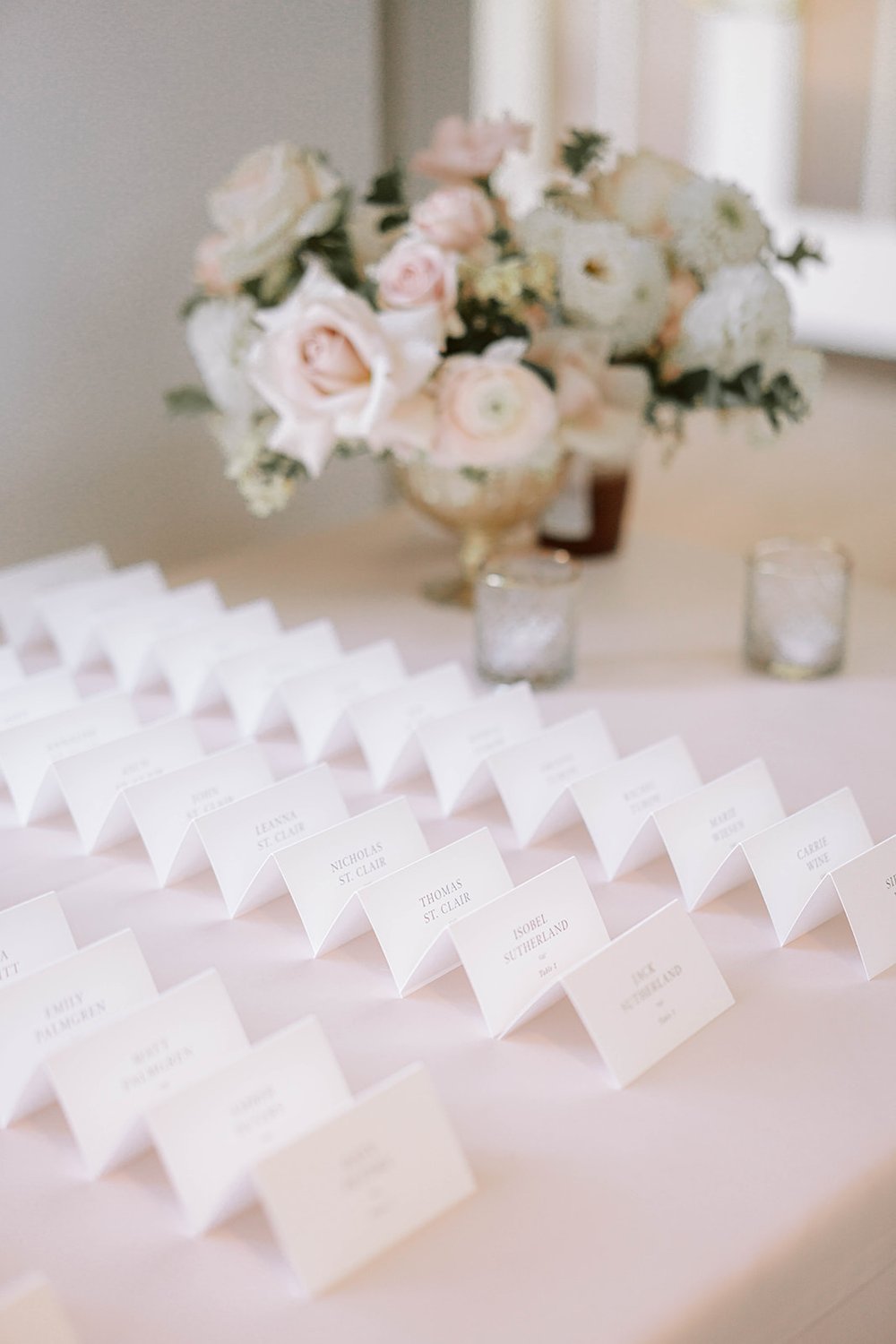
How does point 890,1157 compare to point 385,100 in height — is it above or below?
below

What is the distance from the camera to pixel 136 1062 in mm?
804

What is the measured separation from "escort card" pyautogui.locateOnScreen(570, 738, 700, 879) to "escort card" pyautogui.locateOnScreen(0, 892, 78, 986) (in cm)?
40

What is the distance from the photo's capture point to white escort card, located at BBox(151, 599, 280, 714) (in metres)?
1.38

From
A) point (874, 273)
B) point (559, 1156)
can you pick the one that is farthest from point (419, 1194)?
point (874, 273)

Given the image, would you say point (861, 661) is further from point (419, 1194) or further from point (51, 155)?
point (51, 155)

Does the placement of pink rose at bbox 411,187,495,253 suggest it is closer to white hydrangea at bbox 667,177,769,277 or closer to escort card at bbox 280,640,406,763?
white hydrangea at bbox 667,177,769,277

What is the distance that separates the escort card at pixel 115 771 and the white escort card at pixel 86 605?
0.95 feet

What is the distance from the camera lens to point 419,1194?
76 cm

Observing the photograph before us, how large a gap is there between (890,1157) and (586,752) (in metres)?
0.46

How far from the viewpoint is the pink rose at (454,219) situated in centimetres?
143

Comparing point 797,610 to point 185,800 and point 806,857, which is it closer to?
point 806,857

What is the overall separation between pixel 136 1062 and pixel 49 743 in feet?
1.54

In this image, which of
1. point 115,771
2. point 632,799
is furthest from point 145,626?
point 632,799

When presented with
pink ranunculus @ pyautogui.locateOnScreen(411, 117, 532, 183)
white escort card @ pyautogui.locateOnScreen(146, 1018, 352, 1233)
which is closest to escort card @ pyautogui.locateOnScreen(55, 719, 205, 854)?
white escort card @ pyautogui.locateOnScreen(146, 1018, 352, 1233)
